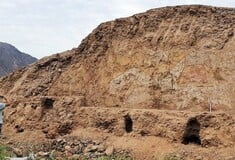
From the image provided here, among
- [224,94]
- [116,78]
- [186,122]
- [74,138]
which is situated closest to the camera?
[186,122]

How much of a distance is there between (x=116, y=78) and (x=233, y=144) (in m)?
8.84

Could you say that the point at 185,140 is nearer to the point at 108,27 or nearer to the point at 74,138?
the point at 74,138

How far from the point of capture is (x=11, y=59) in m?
85.8

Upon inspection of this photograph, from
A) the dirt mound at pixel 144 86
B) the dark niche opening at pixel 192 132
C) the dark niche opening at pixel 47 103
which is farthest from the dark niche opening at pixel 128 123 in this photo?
the dark niche opening at pixel 47 103

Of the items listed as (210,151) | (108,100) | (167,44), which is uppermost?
(167,44)

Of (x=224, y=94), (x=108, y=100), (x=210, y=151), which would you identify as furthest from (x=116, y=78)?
(x=210, y=151)

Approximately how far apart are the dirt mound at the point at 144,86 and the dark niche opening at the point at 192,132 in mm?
40

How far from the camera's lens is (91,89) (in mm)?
25828

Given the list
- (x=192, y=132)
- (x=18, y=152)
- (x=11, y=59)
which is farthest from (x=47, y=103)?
(x=11, y=59)

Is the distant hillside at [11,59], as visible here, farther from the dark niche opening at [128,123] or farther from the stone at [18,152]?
the dark niche opening at [128,123]

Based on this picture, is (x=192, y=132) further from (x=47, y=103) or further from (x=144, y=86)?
(x=47, y=103)

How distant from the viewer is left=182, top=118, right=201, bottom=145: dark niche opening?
62.6 ft

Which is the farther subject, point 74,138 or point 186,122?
point 74,138

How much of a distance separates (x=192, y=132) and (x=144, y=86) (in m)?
5.01
